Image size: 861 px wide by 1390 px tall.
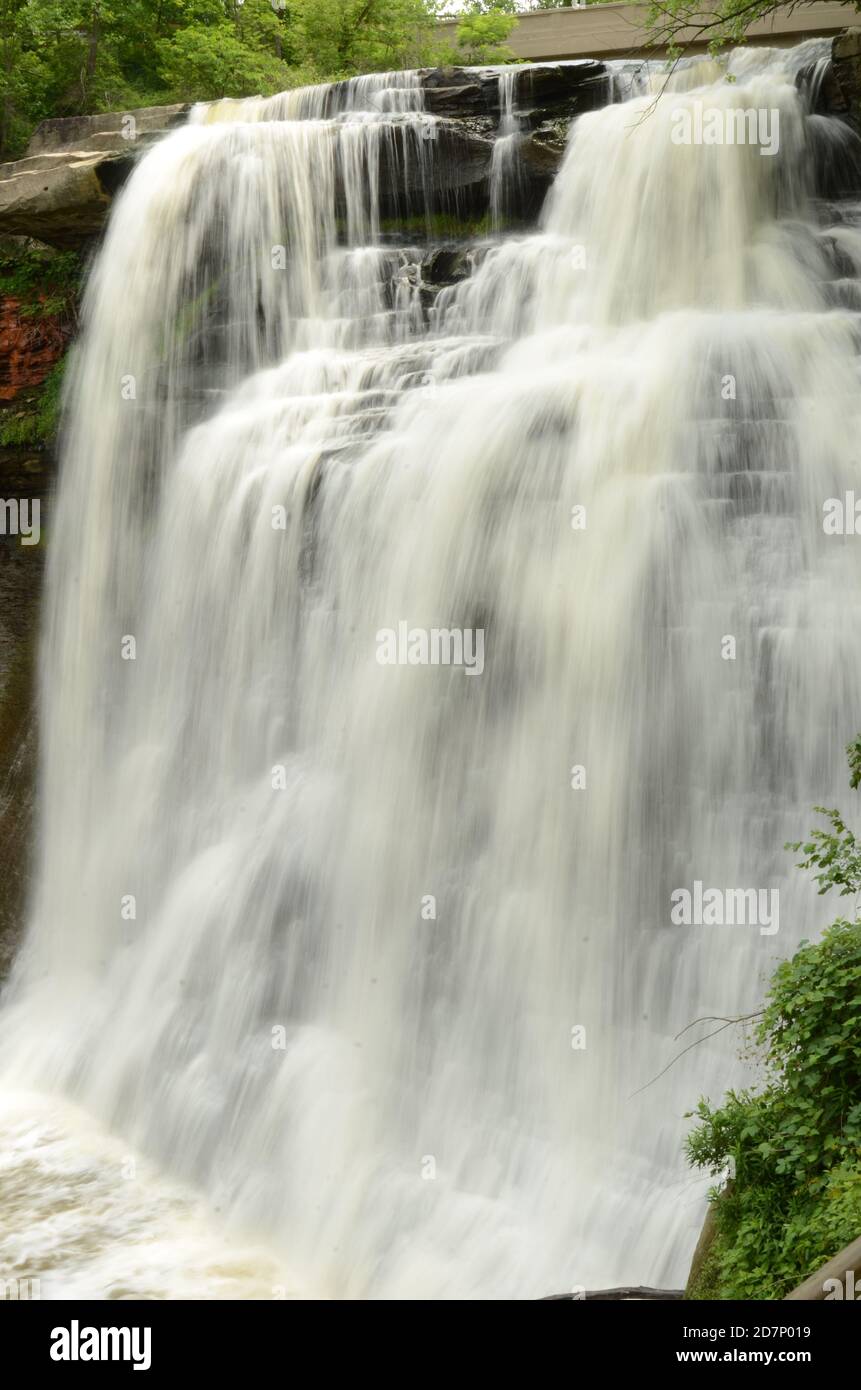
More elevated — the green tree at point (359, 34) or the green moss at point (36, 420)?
the green tree at point (359, 34)

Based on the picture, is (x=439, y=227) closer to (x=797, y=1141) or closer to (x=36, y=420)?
(x=36, y=420)

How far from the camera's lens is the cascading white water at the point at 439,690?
6.91m

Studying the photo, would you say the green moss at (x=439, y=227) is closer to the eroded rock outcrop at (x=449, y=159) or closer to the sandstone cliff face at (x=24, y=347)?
the eroded rock outcrop at (x=449, y=159)

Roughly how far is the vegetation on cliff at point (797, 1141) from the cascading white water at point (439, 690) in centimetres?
111

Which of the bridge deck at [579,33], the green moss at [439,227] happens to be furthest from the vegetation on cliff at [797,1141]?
the bridge deck at [579,33]

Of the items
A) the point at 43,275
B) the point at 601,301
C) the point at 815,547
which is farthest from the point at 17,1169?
the point at 43,275

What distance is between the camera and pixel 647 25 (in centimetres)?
974

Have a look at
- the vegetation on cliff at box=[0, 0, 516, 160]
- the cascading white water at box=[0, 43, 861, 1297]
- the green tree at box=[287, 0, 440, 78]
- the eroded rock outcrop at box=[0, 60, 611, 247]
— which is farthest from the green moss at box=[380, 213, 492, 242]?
the green tree at box=[287, 0, 440, 78]

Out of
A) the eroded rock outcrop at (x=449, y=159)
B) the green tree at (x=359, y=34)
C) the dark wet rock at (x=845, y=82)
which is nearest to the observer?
the dark wet rock at (x=845, y=82)

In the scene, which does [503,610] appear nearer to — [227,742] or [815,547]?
[815,547]

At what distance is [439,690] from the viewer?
8180mm

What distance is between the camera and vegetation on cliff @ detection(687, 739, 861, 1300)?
4.42m

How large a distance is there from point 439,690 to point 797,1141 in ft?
13.2
